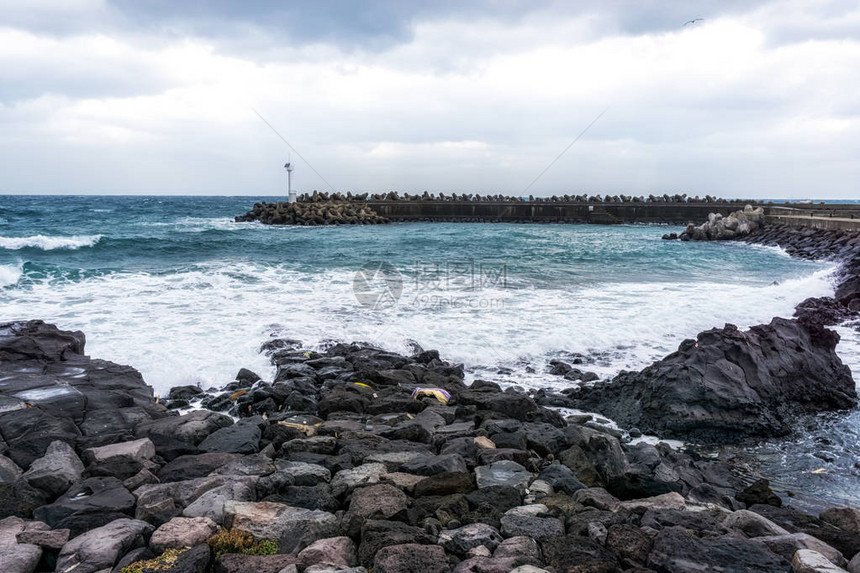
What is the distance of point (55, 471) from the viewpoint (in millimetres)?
3588

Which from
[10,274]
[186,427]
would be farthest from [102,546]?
[10,274]

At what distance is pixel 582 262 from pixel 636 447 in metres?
14.3

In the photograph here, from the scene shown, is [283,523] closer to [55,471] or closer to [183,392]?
[55,471]

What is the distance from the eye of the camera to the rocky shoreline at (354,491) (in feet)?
9.29

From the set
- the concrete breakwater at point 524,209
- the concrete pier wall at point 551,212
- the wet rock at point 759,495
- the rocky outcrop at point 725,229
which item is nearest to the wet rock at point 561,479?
the wet rock at point 759,495

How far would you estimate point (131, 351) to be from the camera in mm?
7305

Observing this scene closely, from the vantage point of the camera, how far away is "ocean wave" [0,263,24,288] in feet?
39.7

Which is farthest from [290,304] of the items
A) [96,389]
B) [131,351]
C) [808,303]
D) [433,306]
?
[808,303]

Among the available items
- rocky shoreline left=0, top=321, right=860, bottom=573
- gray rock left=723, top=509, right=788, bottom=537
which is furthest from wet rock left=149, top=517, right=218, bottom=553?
gray rock left=723, top=509, right=788, bottom=537

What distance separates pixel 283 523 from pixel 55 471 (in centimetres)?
168

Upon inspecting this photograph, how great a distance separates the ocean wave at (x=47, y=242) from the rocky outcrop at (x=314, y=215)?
1508 cm

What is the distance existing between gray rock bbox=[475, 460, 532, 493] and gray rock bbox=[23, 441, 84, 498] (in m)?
2.70

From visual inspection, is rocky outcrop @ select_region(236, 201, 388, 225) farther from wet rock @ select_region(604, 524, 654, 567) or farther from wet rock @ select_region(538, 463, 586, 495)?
wet rock @ select_region(604, 524, 654, 567)

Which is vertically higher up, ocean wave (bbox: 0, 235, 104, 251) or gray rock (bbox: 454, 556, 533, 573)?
ocean wave (bbox: 0, 235, 104, 251)
